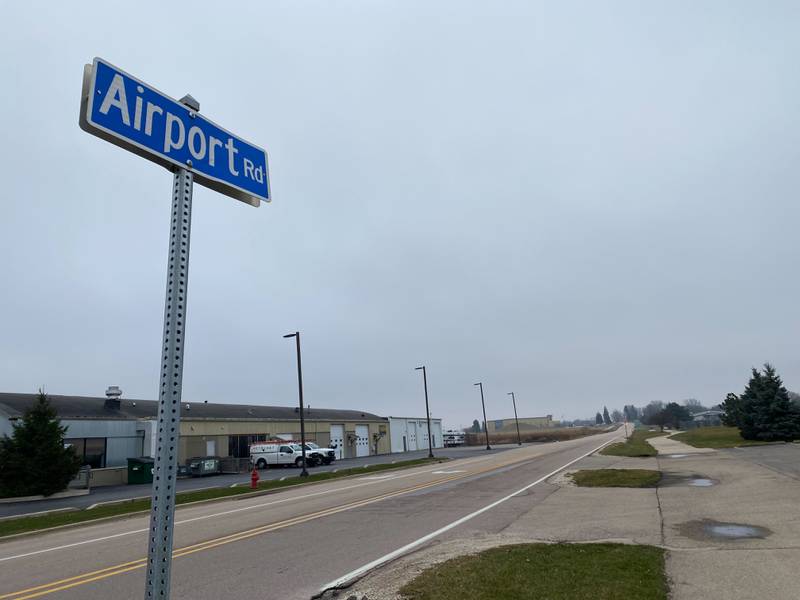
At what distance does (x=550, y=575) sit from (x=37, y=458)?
27710 mm

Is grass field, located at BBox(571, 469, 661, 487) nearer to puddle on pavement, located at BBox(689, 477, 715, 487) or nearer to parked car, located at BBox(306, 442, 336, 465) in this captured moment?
puddle on pavement, located at BBox(689, 477, 715, 487)

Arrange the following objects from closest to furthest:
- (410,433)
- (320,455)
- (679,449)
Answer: (679,449) < (320,455) < (410,433)

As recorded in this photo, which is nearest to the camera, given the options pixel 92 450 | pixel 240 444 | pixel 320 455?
pixel 92 450

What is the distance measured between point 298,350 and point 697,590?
89.5 ft

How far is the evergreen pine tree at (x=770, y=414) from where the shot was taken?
114 feet

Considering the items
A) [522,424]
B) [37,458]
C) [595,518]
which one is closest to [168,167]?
[595,518]

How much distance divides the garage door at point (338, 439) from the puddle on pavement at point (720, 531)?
49.1 meters

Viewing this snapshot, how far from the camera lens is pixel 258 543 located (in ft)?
33.0

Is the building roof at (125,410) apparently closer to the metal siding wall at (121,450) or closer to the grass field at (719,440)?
the metal siding wall at (121,450)

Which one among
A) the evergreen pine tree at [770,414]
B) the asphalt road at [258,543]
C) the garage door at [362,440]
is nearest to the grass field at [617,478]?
the asphalt road at [258,543]

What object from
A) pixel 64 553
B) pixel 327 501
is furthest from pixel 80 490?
pixel 64 553

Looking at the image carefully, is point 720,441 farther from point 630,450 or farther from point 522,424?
point 522,424

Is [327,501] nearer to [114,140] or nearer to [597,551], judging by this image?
[597,551]

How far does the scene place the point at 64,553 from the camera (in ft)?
34.6
